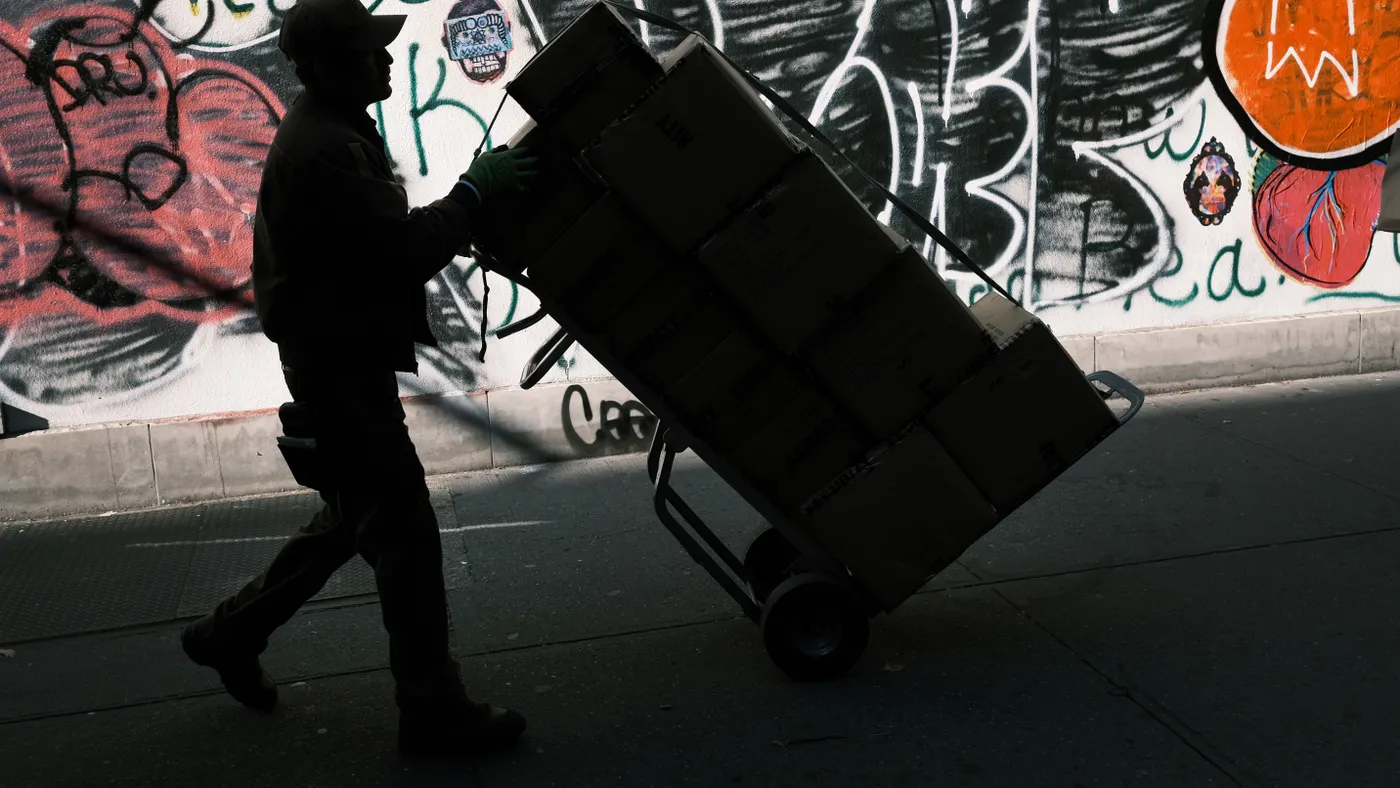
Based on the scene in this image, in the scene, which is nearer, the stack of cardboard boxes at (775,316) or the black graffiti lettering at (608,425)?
the stack of cardboard boxes at (775,316)

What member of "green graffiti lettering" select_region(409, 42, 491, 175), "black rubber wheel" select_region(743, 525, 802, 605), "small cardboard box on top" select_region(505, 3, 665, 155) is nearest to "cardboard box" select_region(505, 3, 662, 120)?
"small cardboard box on top" select_region(505, 3, 665, 155)

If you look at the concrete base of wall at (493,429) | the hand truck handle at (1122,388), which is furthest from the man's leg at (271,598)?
the concrete base of wall at (493,429)

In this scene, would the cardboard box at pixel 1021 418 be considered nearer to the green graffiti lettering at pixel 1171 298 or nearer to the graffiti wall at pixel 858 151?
the graffiti wall at pixel 858 151

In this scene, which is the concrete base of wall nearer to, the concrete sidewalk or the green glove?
the concrete sidewalk

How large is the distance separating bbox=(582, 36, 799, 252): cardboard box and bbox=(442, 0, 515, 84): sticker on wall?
3.03m

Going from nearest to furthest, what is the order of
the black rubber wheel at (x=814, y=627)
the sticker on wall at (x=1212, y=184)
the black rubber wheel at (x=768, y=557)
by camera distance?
the black rubber wheel at (x=814, y=627), the black rubber wheel at (x=768, y=557), the sticker on wall at (x=1212, y=184)

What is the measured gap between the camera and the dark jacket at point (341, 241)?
3.13 m

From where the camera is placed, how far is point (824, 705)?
3.65 meters

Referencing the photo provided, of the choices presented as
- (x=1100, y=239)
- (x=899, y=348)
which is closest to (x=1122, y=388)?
(x=899, y=348)

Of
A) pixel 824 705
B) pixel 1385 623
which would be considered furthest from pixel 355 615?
pixel 1385 623

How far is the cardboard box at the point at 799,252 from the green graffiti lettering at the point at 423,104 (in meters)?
3.05

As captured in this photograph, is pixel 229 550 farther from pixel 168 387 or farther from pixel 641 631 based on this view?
pixel 641 631

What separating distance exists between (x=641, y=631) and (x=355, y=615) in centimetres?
102

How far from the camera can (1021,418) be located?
142 inches
